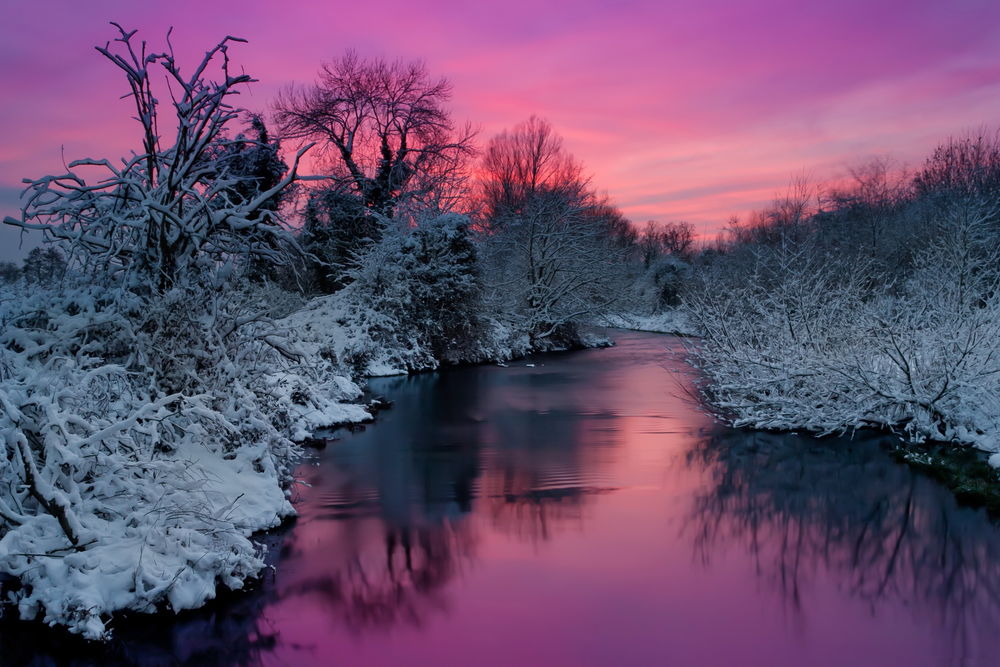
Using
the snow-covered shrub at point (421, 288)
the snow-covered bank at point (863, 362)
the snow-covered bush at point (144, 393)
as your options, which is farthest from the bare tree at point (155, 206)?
the snow-covered shrub at point (421, 288)

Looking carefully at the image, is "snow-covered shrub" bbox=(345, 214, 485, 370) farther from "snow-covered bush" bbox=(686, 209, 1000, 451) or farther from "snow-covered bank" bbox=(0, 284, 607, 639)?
"snow-covered bank" bbox=(0, 284, 607, 639)

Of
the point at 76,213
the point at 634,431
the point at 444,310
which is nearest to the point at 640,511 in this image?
the point at 634,431

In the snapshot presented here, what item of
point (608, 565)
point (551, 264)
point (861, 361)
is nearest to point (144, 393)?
point (608, 565)

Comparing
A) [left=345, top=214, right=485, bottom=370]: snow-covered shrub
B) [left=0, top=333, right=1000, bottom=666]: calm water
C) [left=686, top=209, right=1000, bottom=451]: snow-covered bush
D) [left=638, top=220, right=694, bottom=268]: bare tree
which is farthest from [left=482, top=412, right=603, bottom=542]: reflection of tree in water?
[left=638, top=220, right=694, bottom=268]: bare tree

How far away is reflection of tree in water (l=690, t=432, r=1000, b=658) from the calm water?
3 cm

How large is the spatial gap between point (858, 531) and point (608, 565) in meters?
3.21

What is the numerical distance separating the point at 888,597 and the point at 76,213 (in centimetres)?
915

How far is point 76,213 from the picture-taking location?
7273 mm

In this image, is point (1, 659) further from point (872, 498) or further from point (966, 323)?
point (966, 323)

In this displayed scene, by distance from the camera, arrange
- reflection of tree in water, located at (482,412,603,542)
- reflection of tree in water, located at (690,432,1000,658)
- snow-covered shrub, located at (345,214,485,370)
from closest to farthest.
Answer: reflection of tree in water, located at (690,432,1000,658)
reflection of tree in water, located at (482,412,603,542)
snow-covered shrub, located at (345,214,485,370)

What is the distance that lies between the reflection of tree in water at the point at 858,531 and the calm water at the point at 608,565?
1.1 inches

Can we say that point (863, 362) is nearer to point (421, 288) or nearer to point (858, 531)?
point (858, 531)

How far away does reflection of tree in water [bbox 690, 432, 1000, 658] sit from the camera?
6066mm

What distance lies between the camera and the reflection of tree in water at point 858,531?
A: 6066 millimetres
